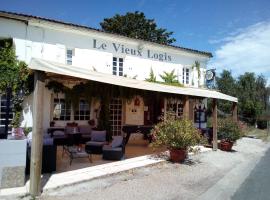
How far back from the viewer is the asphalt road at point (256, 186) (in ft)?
24.4

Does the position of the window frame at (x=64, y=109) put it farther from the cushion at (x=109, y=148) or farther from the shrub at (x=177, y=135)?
the shrub at (x=177, y=135)

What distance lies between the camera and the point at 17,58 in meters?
14.0

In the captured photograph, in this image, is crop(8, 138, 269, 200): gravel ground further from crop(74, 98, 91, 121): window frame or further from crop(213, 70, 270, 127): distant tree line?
crop(213, 70, 270, 127): distant tree line

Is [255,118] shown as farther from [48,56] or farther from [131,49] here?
[48,56]

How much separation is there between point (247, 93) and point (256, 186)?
26.6 m

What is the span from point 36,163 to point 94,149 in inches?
193

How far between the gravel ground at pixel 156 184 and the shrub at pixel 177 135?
0.74 meters

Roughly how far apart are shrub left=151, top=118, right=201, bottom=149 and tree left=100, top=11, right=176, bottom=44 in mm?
29141

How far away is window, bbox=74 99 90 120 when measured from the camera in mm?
16516

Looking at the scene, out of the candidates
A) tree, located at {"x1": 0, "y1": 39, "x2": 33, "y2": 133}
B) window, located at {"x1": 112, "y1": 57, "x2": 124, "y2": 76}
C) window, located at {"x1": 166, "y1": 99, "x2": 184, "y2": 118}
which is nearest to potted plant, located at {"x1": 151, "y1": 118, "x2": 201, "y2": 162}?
tree, located at {"x1": 0, "y1": 39, "x2": 33, "y2": 133}

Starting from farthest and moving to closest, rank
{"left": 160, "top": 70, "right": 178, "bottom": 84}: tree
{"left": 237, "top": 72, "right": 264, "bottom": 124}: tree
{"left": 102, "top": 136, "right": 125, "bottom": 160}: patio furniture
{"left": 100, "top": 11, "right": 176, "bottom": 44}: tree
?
1. {"left": 100, "top": 11, "right": 176, "bottom": 44}: tree
2. {"left": 237, "top": 72, "right": 264, "bottom": 124}: tree
3. {"left": 160, "top": 70, "right": 178, "bottom": 84}: tree
4. {"left": 102, "top": 136, "right": 125, "bottom": 160}: patio furniture

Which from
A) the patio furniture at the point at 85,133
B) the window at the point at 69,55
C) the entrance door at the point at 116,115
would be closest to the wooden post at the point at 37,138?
the patio furniture at the point at 85,133

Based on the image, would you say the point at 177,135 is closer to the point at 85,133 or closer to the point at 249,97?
the point at 85,133

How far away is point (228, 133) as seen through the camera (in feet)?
48.9
